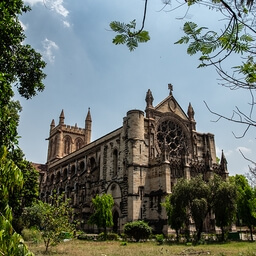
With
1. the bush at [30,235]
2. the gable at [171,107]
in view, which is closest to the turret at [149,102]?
the gable at [171,107]

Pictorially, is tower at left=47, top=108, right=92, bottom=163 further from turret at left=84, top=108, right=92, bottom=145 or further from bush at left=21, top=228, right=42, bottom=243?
bush at left=21, top=228, right=42, bottom=243

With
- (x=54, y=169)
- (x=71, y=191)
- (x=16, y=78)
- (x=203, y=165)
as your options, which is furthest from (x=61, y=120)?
(x=16, y=78)

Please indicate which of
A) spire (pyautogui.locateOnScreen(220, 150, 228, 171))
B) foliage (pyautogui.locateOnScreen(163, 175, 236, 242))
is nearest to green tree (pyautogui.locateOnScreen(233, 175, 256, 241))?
foliage (pyautogui.locateOnScreen(163, 175, 236, 242))

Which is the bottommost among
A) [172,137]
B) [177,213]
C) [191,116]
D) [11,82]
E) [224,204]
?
[177,213]

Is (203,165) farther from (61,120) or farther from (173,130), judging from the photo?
(61,120)

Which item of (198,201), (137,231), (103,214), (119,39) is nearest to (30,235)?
(103,214)

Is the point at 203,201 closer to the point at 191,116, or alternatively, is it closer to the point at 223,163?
the point at 223,163

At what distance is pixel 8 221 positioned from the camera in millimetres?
4066

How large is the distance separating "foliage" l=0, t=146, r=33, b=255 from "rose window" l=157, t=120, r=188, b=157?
31.9 m

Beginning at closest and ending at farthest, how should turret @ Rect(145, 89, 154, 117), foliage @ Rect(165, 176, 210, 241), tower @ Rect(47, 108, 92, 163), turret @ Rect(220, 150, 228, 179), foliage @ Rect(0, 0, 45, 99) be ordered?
foliage @ Rect(0, 0, 45, 99), foliage @ Rect(165, 176, 210, 241), turret @ Rect(145, 89, 154, 117), turret @ Rect(220, 150, 228, 179), tower @ Rect(47, 108, 92, 163)

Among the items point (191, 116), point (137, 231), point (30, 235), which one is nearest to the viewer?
point (137, 231)

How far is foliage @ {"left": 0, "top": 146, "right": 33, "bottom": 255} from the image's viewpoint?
12.7ft

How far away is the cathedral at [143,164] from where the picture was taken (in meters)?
30.8

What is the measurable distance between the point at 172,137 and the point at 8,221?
113 ft
